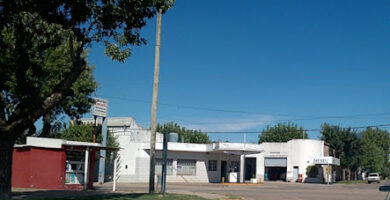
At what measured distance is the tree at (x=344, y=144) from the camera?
71000 mm

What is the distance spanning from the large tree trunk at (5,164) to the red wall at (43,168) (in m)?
12.8

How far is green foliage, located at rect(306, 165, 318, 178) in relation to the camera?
62.3 m

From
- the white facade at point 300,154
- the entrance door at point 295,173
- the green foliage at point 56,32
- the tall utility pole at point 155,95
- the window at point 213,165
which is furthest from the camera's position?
the entrance door at point 295,173

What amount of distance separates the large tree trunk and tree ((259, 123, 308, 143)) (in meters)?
70.4

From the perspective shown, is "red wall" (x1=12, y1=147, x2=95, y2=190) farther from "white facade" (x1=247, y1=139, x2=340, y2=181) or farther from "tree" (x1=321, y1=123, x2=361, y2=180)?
"tree" (x1=321, y1=123, x2=361, y2=180)

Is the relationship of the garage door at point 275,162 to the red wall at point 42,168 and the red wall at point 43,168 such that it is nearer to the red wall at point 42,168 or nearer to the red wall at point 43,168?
the red wall at point 42,168

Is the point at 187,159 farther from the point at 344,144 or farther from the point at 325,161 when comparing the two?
the point at 344,144

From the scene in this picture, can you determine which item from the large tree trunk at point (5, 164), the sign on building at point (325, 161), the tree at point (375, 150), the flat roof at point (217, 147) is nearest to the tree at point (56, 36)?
the large tree trunk at point (5, 164)

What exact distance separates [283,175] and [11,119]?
54.1 m

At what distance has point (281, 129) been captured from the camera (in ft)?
278

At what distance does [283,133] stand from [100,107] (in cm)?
5148

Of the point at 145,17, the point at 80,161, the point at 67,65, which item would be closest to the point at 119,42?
the point at 145,17

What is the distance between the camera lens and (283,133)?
8419 cm

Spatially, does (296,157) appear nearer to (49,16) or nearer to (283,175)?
(283,175)
